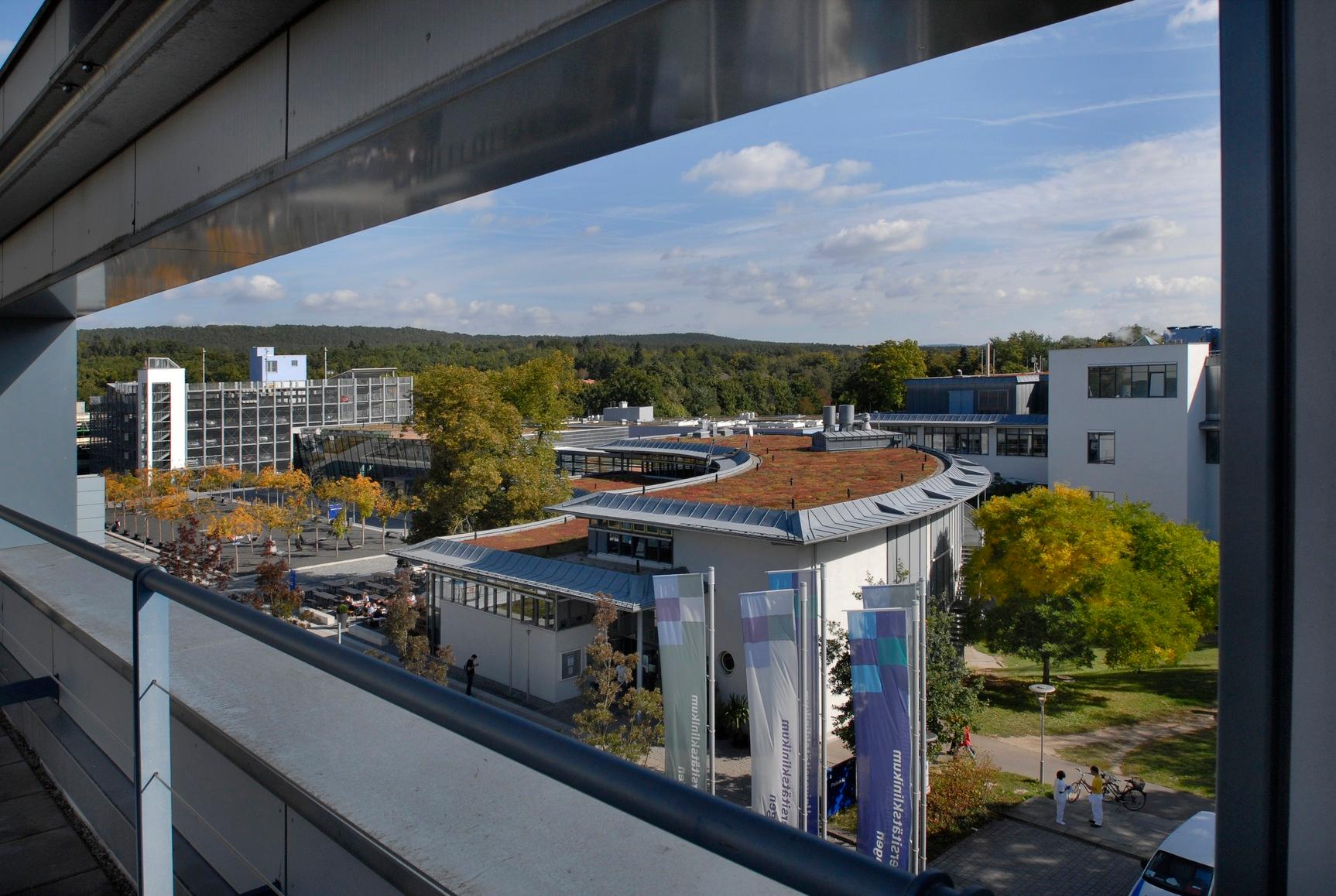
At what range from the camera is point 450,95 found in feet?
4.87

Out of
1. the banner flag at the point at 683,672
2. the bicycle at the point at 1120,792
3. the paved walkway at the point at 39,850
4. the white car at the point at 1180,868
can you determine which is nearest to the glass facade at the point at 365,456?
the banner flag at the point at 683,672

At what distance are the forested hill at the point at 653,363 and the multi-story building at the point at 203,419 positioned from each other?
5078mm

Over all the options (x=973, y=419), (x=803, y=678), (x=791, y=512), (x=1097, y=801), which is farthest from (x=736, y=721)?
(x=973, y=419)

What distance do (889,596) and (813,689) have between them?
110 centimetres

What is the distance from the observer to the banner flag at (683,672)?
8492 millimetres

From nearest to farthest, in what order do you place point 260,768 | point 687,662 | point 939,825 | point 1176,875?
point 260,768 → point 1176,875 → point 687,662 → point 939,825

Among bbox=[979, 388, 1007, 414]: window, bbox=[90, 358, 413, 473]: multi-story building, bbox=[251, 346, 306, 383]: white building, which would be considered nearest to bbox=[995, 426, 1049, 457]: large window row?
bbox=[979, 388, 1007, 414]: window

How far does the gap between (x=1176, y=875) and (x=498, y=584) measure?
31.6ft

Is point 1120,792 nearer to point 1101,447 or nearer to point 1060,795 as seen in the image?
point 1060,795

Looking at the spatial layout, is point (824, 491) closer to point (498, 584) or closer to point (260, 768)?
point (498, 584)

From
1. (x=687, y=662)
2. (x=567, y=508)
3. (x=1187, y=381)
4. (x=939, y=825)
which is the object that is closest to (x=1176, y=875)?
(x=939, y=825)

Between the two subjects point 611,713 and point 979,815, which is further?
point 611,713

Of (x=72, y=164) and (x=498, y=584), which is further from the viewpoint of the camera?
(x=498, y=584)

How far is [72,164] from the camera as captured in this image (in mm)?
2873
